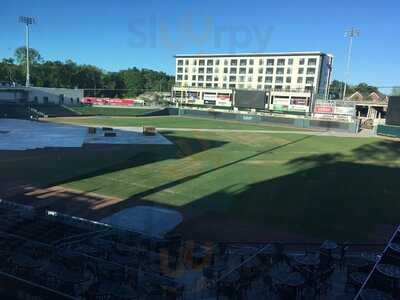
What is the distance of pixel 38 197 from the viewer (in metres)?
23.0

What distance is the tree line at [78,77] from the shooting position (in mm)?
128875

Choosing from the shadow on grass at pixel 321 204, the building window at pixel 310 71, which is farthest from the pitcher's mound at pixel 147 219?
the building window at pixel 310 71

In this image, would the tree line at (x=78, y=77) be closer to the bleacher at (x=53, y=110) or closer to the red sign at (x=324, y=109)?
the bleacher at (x=53, y=110)

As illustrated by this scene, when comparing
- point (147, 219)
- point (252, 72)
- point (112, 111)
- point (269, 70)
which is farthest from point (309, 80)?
point (147, 219)

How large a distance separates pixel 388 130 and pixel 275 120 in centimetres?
2496

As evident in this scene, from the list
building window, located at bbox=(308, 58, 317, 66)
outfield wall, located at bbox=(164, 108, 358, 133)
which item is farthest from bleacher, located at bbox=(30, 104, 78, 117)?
building window, located at bbox=(308, 58, 317, 66)

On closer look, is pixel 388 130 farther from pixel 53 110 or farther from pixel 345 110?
pixel 53 110

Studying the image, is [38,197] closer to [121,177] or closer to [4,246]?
[121,177]

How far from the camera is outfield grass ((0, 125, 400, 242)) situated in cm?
2170

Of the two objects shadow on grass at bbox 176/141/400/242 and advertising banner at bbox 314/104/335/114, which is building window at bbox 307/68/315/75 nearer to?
advertising banner at bbox 314/104/335/114

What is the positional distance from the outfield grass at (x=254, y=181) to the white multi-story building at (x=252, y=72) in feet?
269

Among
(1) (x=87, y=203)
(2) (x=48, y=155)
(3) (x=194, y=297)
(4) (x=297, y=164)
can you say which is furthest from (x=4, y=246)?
(4) (x=297, y=164)

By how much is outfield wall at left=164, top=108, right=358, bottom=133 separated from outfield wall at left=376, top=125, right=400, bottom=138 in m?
4.97

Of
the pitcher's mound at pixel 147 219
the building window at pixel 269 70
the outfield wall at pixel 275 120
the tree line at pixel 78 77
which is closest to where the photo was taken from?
the pitcher's mound at pixel 147 219
